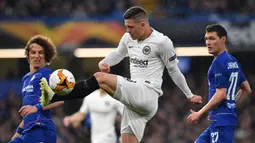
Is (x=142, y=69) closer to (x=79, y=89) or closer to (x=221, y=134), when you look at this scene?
(x=79, y=89)

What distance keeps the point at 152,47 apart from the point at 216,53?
30.9 inches

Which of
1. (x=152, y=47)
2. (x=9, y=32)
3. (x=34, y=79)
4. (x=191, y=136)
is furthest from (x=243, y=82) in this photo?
(x=9, y=32)

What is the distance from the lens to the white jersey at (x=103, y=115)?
13.2m

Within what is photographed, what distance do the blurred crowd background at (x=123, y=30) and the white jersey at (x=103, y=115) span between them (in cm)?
524

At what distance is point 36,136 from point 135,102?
1.26m

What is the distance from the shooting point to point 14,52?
19.9m

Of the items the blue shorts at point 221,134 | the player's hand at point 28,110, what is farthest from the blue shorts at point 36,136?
the blue shorts at point 221,134

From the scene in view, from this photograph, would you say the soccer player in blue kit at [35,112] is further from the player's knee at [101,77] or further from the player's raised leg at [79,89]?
the player's knee at [101,77]

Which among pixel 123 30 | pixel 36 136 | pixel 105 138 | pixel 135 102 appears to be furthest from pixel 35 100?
pixel 123 30

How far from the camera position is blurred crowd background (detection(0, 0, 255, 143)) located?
1878 cm

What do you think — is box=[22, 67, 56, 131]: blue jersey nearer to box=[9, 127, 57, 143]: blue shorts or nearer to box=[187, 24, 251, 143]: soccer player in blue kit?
box=[9, 127, 57, 143]: blue shorts

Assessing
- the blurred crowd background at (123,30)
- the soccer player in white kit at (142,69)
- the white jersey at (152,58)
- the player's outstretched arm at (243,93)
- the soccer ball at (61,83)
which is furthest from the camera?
the blurred crowd background at (123,30)

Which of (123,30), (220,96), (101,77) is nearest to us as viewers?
(101,77)

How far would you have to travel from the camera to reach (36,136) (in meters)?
8.70
